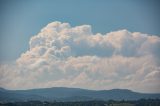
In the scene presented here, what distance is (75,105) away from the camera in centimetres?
8875

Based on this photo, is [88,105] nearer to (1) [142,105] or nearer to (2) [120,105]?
(2) [120,105]

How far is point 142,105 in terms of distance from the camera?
290 ft

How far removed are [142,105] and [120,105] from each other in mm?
5371

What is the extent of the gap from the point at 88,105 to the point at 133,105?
11287 mm

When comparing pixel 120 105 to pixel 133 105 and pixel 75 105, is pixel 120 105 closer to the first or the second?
pixel 133 105

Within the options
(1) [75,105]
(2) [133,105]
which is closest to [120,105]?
(2) [133,105]

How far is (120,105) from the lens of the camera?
88.4 metres

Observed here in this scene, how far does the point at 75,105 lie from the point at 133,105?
47.5ft

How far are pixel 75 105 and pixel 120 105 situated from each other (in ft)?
36.3

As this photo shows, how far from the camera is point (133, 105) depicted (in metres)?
89.8

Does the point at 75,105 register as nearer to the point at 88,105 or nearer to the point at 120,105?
the point at 88,105

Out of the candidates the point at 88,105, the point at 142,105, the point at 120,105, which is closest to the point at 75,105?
the point at 88,105

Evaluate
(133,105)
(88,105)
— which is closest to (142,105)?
(133,105)

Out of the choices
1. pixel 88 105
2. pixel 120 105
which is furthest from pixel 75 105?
pixel 120 105
